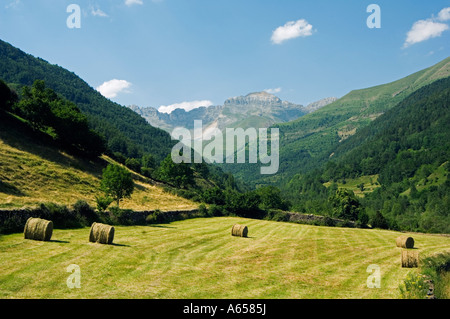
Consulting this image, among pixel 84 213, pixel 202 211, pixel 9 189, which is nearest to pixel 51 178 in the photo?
pixel 9 189

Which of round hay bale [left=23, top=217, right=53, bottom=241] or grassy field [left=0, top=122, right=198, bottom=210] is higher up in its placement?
grassy field [left=0, top=122, right=198, bottom=210]

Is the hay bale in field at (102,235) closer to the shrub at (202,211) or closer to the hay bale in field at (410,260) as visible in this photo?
the hay bale in field at (410,260)

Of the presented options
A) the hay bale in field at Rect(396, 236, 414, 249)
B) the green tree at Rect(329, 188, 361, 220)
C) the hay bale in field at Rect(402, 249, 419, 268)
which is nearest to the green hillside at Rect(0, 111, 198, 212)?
the hay bale in field at Rect(396, 236, 414, 249)

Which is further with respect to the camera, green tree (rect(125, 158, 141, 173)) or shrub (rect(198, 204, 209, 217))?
green tree (rect(125, 158, 141, 173))

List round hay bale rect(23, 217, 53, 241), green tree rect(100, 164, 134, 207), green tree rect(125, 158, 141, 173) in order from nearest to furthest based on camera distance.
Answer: round hay bale rect(23, 217, 53, 241) → green tree rect(100, 164, 134, 207) → green tree rect(125, 158, 141, 173)

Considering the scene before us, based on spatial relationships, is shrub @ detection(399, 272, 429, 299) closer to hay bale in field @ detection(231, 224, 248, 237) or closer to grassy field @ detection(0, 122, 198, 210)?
hay bale in field @ detection(231, 224, 248, 237)

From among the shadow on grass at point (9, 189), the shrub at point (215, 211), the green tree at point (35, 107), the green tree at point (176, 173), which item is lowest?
the shrub at point (215, 211)

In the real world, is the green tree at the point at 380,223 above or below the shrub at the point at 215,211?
below

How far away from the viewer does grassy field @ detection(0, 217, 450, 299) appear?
15.4 metres

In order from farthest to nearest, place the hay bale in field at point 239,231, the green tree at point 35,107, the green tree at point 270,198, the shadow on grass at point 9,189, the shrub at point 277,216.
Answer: the green tree at point 270,198, the shrub at point 277,216, the green tree at point 35,107, the shadow on grass at point 9,189, the hay bale in field at point 239,231

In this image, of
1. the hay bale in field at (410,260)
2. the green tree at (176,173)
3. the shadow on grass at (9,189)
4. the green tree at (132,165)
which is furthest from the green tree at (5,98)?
the hay bale in field at (410,260)

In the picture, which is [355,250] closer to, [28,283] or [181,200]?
[28,283]

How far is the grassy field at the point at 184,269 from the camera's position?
607 inches

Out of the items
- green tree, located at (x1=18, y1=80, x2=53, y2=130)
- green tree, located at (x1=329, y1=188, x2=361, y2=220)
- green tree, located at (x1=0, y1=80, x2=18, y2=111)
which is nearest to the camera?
green tree, located at (x1=18, y1=80, x2=53, y2=130)
